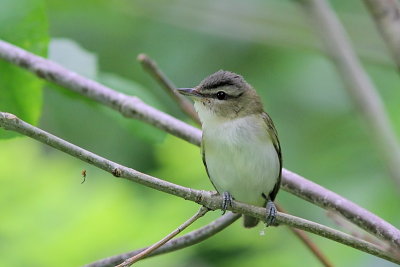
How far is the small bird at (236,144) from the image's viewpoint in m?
4.53

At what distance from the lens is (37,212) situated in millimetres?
4621

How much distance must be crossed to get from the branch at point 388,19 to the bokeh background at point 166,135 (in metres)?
0.68

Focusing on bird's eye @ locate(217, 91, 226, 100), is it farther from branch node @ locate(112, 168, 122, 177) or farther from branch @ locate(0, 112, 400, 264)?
branch node @ locate(112, 168, 122, 177)

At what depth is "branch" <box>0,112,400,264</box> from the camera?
2516 millimetres

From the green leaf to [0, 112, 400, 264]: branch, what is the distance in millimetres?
1277

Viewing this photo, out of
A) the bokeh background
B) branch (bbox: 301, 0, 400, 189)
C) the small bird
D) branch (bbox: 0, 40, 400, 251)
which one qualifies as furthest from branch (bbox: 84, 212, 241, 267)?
branch (bbox: 301, 0, 400, 189)

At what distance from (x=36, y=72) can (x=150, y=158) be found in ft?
7.74

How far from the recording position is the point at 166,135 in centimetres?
432

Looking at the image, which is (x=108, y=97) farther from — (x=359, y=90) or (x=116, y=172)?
(x=359, y=90)

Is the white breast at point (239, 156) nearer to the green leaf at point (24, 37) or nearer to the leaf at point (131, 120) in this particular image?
the leaf at point (131, 120)

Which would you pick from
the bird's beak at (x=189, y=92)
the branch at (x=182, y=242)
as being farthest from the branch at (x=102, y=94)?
the branch at (x=182, y=242)

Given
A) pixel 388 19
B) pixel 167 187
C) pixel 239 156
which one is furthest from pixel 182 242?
pixel 388 19

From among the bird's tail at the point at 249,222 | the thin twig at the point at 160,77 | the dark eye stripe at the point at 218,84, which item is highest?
the dark eye stripe at the point at 218,84

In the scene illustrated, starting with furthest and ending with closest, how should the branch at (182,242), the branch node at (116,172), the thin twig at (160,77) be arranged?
the thin twig at (160,77) → the branch at (182,242) → the branch node at (116,172)
